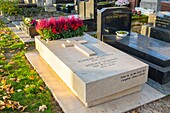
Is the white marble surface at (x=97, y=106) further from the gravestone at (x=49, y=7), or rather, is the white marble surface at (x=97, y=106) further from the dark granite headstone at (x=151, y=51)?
the gravestone at (x=49, y=7)

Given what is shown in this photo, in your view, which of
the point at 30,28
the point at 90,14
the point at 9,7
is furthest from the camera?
the point at 9,7

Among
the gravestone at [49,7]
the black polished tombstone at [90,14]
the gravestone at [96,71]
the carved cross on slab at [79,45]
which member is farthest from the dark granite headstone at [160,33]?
the gravestone at [49,7]

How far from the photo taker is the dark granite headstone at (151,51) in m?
4.72

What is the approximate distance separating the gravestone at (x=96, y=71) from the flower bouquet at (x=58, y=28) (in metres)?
0.59

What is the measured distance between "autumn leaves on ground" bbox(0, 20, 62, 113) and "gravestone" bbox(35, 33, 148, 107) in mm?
530

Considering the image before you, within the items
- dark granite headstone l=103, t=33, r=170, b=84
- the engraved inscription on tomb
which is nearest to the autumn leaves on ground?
the engraved inscription on tomb

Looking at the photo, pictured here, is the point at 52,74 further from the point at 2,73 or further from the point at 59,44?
the point at 2,73

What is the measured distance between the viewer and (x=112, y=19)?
7.07 metres

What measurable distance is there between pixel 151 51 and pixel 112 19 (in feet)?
7.29

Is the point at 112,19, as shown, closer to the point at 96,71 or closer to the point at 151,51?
the point at 151,51

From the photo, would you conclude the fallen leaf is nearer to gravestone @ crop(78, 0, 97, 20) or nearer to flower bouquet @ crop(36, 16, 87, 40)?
flower bouquet @ crop(36, 16, 87, 40)

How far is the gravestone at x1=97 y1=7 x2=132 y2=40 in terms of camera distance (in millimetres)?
6926

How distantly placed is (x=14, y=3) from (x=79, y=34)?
25.1ft

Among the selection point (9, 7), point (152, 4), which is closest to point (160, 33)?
point (152, 4)
